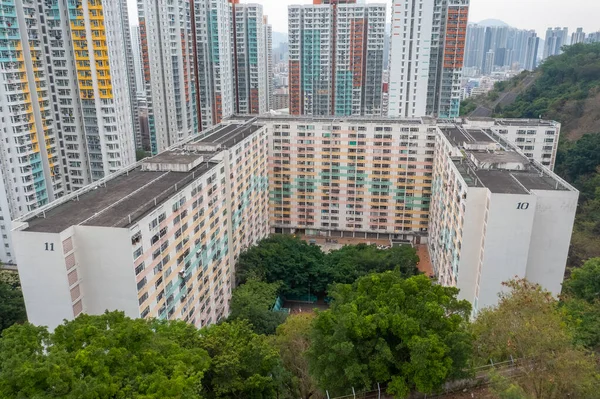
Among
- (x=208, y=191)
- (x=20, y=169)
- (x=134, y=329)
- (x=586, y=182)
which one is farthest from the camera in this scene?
(x=586, y=182)

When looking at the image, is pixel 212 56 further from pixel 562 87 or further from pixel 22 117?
pixel 562 87

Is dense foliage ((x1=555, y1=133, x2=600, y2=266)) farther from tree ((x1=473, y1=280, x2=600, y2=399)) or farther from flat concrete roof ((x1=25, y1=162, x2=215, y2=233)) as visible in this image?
flat concrete roof ((x1=25, y1=162, x2=215, y2=233))

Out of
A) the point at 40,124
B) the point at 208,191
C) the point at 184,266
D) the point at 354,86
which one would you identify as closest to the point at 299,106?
the point at 354,86

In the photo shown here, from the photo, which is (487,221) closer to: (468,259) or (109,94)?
(468,259)

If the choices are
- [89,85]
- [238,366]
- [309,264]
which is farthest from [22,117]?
[238,366]

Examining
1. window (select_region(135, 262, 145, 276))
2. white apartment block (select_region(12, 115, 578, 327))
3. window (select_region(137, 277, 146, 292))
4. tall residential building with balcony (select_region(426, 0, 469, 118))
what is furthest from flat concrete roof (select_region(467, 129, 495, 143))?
window (select_region(137, 277, 146, 292))

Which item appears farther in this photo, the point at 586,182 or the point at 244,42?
the point at 244,42

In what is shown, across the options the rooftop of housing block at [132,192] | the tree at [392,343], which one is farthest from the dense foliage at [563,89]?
the tree at [392,343]
